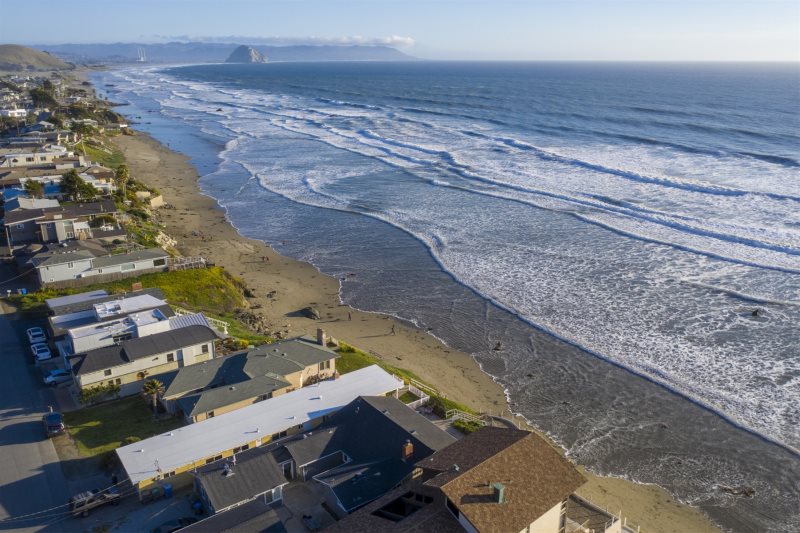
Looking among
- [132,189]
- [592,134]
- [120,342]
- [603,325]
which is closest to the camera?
[120,342]

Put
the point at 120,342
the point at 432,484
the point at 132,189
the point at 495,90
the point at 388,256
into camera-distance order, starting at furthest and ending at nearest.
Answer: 1. the point at 495,90
2. the point at 132,189
3. the point at 388,256
4. the point at 120,342
5. the point at 432,484

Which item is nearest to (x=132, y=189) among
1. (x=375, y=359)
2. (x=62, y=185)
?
(x=62, y=185)

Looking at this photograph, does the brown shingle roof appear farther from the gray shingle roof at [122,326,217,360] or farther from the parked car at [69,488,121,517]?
the gray shingle roof at [122,326,217,360]

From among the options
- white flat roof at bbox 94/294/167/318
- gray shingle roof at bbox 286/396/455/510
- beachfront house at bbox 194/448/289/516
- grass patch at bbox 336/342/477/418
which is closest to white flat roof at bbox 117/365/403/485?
beachfront house at bbox 194/448/289/516

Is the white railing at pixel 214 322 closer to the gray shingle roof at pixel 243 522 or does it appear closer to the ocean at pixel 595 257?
the ocean at pixel 595 257

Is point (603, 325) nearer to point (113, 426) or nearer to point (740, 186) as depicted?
point (113, 426)

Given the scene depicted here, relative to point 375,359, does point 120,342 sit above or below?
above
